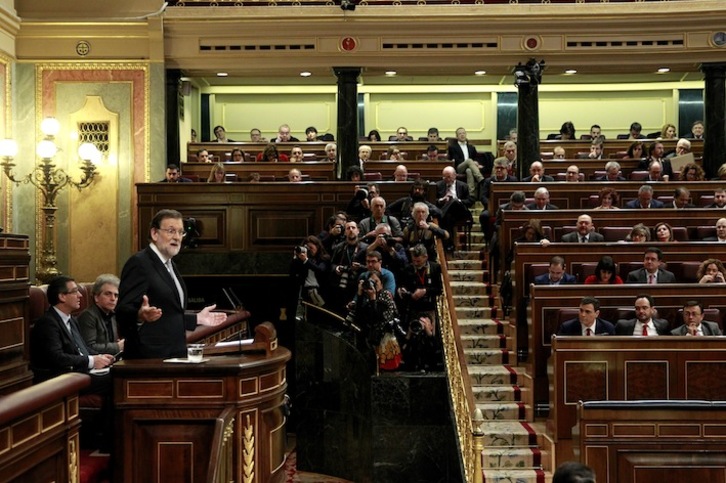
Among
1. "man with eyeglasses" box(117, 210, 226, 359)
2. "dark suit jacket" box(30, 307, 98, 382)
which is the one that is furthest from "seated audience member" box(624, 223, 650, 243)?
"man with eyeglasses" box(117, 210, 226, 359)

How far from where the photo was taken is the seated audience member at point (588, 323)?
6.93 m

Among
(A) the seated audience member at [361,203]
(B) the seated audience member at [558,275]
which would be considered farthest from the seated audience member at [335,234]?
(B) the seated audience member at [558,275]

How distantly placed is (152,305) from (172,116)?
8961 millimetres

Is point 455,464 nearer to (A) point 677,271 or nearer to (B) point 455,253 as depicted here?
(A) point 677,271

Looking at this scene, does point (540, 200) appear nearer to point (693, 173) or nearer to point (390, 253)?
point (390, 253)

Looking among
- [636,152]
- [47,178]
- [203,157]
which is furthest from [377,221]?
[636,152]

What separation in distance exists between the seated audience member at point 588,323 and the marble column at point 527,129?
19.0 feet

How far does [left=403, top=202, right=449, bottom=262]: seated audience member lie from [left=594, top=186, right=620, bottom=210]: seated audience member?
1.84 meters

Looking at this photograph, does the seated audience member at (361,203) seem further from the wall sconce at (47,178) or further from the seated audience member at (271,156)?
the wall sconce at (47,178)

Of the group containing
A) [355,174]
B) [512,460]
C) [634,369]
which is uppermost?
[355,174]

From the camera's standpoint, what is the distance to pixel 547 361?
7090mm

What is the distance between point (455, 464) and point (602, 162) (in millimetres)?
6486

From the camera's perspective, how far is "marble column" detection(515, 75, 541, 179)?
1268cm

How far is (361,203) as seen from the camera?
10.3m
